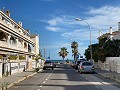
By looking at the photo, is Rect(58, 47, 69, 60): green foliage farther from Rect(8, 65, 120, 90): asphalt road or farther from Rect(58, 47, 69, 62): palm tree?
Rect(8, 65, 120, 90): asphalt road

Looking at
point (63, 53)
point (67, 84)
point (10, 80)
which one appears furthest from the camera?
point (63, 53)

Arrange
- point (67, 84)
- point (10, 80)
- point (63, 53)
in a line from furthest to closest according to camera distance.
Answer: point (63, 53), point (10, 80), point (67, 84)

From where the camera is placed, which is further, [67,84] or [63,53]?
[63,53]

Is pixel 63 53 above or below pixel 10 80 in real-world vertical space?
above

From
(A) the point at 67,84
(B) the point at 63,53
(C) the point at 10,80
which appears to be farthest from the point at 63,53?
(A) the point at 67,84

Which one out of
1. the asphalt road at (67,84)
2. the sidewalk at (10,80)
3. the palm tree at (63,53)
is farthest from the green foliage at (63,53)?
the asphalt road at (67,84)

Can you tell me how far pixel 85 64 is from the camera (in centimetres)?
4097

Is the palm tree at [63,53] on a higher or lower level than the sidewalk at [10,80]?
higher

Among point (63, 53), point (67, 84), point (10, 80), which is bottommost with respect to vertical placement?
point (67, 84)

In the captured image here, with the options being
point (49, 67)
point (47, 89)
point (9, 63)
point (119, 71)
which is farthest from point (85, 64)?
point (47, 89)

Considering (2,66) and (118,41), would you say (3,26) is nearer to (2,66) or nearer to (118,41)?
(2,66)

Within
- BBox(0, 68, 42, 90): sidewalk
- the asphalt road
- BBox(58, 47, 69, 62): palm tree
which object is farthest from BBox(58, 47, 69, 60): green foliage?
the asphalt road

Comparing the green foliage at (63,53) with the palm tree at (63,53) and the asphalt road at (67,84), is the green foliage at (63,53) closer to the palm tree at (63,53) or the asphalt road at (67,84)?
the palm tree at (63,53)

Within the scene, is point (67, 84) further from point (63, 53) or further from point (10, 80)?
point (63, 53)
